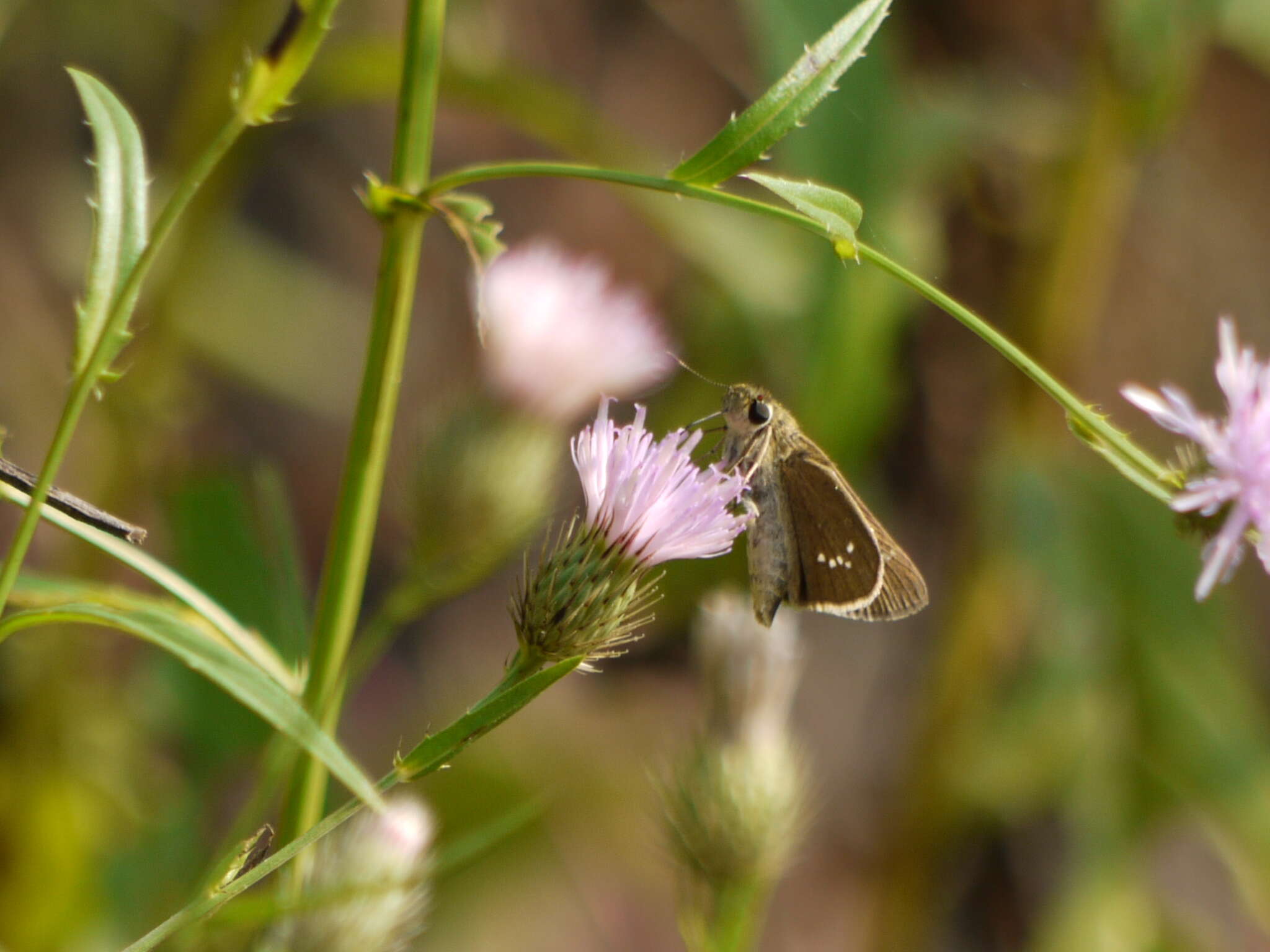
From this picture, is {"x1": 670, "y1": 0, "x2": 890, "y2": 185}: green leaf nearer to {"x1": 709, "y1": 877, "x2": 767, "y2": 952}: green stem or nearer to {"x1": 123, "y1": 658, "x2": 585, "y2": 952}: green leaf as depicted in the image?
{"x1": 123, "y1": 658, "x2": 585, "y2": 952}: green leaf

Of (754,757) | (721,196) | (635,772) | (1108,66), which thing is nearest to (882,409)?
(1108,66)

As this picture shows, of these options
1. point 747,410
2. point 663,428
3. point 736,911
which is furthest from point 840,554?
point 663,428

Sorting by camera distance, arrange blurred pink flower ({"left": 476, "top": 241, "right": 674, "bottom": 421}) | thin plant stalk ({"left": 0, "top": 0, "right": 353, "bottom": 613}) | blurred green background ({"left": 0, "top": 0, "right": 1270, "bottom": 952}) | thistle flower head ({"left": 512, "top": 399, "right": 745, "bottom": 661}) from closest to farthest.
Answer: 1. thin plant stalk ({"left": 0, "top": 0, "right": 353, "bottom": 613})
2. thistle flower head ({"left": 512, "top": 399, "right": 745, "bottom": 661})
3. blurred pink flower ({"left": 476, "top": 241, "right": 674, "bottom": 421})
4. blurred green background ({"left": 0, "top": 0, "right": 1270, "bottom": 952})

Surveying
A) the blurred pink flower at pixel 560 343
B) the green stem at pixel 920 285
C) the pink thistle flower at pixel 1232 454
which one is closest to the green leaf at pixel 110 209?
the green stem at pixel 920 285

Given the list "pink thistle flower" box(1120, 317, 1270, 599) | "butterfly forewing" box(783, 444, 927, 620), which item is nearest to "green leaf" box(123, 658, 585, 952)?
"pink thistle flower" box(1120, 317, 1270, 599)

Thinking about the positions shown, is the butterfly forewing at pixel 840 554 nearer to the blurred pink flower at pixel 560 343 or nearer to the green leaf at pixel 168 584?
the blurred pink flower at pixel 560 343

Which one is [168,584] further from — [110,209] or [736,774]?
[736,774]
